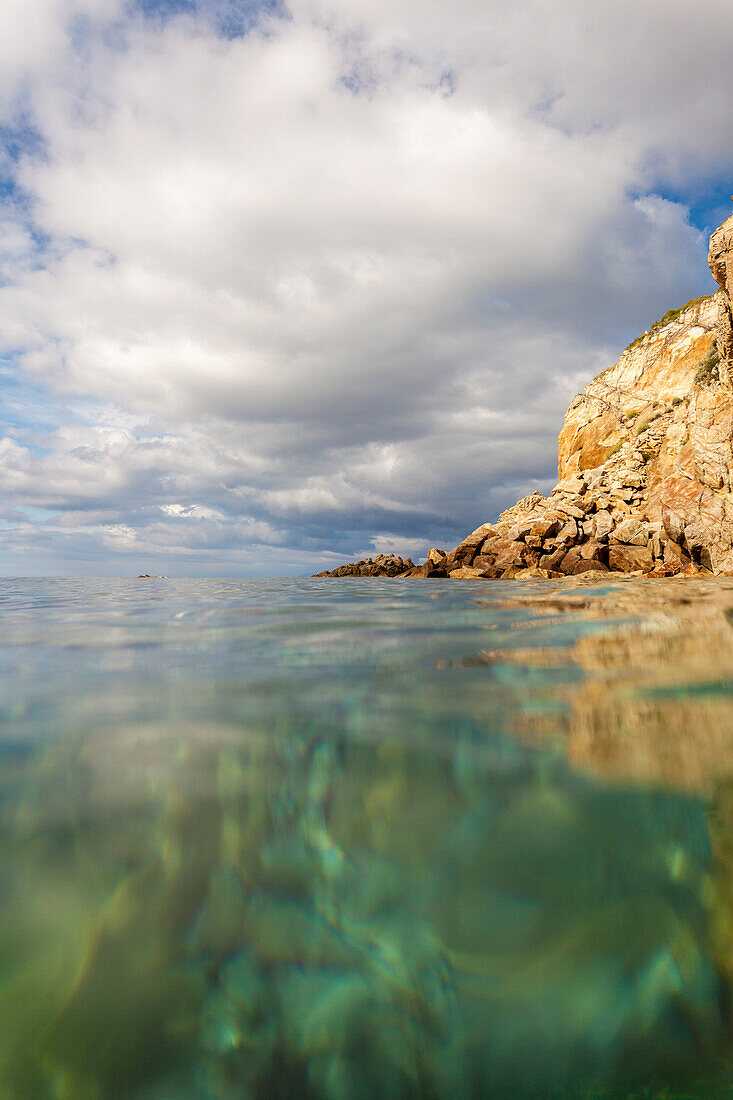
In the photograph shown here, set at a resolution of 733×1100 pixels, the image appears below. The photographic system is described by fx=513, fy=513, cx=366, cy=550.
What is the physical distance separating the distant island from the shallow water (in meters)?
24.9

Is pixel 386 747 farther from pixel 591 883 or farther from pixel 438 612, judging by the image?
pixel 438 612

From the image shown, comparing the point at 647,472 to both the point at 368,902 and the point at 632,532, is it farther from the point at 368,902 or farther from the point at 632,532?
the point at 368,902

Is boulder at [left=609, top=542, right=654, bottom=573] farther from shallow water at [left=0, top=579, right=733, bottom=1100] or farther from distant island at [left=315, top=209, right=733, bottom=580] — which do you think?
shallow water at [left=0, top=579, right=733, bottom=1100]

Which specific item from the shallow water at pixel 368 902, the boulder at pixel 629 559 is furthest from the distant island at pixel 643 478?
the shallow water at pixel 368 902

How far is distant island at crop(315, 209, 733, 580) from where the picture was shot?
77.7 ft

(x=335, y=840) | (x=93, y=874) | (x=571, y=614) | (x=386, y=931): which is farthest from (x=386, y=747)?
(x=571, y=614)

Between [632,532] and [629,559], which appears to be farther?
[632,532]

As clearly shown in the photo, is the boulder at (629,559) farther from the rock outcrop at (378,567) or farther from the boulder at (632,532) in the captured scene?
the rock outcrop at (378,567)

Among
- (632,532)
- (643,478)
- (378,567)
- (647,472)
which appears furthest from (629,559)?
(378,567)

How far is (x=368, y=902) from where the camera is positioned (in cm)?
131

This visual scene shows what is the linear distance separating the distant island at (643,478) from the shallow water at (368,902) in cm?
2489

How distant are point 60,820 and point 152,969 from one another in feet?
2.28

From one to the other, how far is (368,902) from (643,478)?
3769 cm

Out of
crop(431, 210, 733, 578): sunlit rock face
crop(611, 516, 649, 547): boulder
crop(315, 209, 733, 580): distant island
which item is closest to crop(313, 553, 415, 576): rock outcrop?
crop(315, 209, 733, 580): distant island
